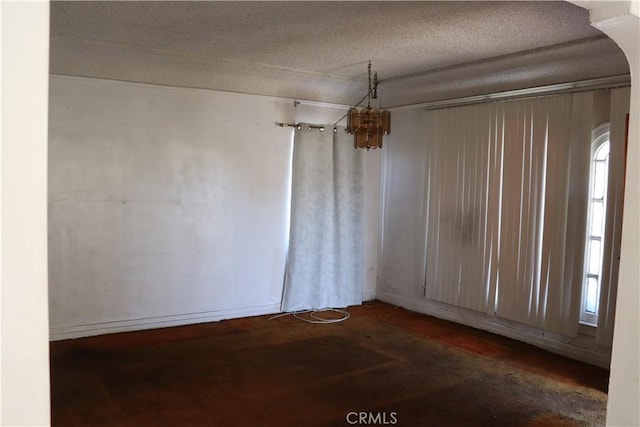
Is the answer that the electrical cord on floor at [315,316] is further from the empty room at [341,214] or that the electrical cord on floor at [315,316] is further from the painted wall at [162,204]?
the painted wall at [162,204]

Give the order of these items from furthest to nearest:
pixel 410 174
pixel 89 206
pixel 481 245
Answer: pixel 410 174 → pixel 481 245 → pixel 89 206

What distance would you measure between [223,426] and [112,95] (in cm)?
305

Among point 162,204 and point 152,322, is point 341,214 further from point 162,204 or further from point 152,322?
point 152,322

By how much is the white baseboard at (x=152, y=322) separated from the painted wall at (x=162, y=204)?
1cm

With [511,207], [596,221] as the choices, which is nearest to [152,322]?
[511,207]

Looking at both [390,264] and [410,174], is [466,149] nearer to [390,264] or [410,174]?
[410,174]

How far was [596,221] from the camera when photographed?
421cm

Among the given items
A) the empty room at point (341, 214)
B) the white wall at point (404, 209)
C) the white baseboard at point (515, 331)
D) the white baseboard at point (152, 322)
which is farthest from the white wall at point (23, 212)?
the white wall at point (404, 209)

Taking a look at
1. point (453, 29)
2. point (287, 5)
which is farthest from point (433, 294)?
point (287, 5)

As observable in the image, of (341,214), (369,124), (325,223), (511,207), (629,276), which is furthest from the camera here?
(341,214)

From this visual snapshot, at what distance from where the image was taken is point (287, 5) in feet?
10.9

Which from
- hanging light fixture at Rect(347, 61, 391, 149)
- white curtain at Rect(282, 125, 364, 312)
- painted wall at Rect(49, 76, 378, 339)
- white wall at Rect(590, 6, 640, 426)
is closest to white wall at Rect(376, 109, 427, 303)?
hanging light fixture at Rect(347, 61, 391, 149)

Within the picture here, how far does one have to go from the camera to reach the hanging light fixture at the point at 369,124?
217 inches

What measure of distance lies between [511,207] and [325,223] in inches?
76.4
